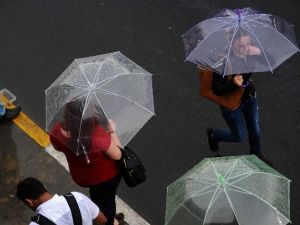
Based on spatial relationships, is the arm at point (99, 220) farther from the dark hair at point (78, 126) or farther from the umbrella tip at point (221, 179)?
the umbrella tip at point (221, 179)

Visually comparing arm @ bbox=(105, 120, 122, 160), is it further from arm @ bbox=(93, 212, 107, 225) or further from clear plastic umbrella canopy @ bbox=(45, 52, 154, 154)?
arm @ bbox=(93, 212, 107, 225)

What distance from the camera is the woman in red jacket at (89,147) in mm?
4637

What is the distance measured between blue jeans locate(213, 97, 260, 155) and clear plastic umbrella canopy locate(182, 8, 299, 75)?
1.86 ft

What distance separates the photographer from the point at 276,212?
3900 mm

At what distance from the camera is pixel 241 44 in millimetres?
5445

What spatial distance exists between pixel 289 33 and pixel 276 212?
2.51 meters

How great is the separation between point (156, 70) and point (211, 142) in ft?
5.66

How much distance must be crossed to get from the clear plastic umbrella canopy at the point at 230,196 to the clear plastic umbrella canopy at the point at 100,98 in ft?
3.14

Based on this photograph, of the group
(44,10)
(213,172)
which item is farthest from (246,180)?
(44,10)

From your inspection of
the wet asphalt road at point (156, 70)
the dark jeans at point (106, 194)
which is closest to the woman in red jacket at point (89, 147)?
the dark jeans at point (106, 194)

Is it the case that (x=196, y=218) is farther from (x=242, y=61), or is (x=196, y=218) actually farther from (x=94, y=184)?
(x=242, y=61)

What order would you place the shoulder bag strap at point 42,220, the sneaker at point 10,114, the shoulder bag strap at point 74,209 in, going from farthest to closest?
the sneaker at point 10,114
the shoulder bag strap at point 74,209
the shoulder bag strap at point 42,220

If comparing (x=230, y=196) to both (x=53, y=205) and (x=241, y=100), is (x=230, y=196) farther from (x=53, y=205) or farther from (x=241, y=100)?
(x=241, y=100)

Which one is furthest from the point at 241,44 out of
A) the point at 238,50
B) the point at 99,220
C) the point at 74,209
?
the point at 74,209
